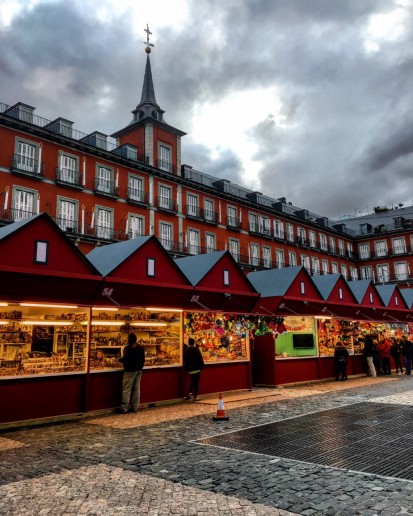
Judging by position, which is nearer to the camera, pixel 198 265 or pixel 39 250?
pixel 39 250

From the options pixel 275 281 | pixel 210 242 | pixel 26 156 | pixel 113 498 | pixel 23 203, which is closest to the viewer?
pixel 113 498

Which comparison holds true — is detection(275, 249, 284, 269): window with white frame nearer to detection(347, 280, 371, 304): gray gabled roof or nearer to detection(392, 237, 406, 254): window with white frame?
detection(392, 237, 406, 254): window with white frame

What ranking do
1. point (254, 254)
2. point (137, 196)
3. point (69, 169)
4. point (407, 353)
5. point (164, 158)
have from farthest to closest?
point (254, 254)
point (164, 158)
point (137, 196)
point (69, 169)
point (407, 353)

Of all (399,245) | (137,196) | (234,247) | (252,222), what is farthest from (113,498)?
(399,245)

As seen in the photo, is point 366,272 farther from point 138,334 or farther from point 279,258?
point 138,334

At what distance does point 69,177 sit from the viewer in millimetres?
35594

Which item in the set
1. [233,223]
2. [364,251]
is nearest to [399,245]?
[364,251]

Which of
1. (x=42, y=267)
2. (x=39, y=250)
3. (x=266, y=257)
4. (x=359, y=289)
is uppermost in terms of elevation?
(x=266, y=257)

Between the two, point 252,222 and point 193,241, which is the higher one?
point 252,222

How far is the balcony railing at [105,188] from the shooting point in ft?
121

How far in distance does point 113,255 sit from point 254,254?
39099 millimetres

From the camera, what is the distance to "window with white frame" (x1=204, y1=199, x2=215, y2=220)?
46.8 m

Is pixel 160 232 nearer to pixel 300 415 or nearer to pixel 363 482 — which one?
pixel 300 415

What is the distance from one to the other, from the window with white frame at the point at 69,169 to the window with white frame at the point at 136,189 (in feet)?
17.6
